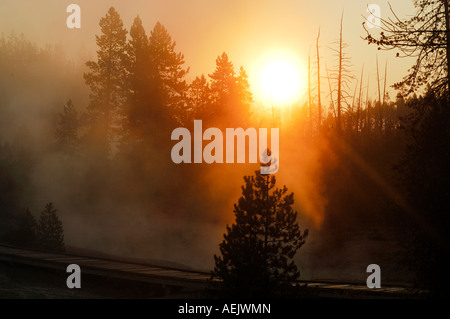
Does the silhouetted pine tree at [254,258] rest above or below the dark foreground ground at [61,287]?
above

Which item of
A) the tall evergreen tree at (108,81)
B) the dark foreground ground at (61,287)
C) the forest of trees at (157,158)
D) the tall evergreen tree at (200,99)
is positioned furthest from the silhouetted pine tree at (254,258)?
the tall evergreen tree at (108,81)

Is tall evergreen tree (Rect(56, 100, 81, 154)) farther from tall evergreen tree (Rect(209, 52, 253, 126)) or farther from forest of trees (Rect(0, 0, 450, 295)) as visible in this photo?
tall evergreen tree (Rect(209, 52, 253, 126))

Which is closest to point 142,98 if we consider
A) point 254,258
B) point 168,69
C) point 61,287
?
point 168,69

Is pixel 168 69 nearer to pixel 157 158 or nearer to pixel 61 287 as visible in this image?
pixel 157 158

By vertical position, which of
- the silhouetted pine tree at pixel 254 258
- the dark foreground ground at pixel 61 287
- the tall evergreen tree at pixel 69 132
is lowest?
the dark foreground ground at pixel 61 287

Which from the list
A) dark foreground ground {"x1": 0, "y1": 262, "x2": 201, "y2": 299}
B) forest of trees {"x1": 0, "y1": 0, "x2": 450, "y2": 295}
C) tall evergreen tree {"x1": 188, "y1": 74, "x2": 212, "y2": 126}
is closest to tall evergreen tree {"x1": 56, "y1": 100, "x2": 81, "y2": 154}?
forest of trees {"x1": 0, "y1": 0, "x2": 450, "y2": 295}

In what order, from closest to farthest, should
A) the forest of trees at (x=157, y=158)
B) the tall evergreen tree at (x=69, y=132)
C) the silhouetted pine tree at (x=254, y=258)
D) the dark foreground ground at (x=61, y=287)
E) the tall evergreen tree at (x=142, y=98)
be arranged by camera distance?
the silhouetted pine tree at (x=254, y=258), the dark foreground ground at (x=61, y=287), the forest of trees at (x=157, y=158), the tall evergreen tree at (x=142, y=98), the tall evergreen tree at (x=69, y=132)

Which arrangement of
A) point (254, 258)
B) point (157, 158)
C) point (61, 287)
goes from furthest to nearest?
point (157, 158), point (61, 287), point (254, 258)

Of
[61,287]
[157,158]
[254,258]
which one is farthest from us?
[157,158]

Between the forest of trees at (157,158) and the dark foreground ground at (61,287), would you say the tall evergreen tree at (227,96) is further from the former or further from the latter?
the dark foreground ground at (61,287)

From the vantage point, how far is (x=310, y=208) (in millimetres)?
38031
